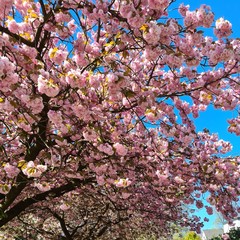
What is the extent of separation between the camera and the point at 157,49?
16.1 ft

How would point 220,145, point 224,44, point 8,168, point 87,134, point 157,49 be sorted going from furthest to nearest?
point 220,145
point 8,168
point 87,134
point 224,44
point 157,49

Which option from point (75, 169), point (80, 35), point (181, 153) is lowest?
point (75, 169)

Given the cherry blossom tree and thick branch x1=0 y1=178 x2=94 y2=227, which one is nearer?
the cherry blossom tree

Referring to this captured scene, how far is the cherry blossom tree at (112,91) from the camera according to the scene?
502cm

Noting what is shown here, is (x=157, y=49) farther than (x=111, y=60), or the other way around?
(x=111, y=60)

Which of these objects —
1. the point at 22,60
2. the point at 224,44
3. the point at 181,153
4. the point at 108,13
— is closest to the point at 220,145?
the point at 181,153

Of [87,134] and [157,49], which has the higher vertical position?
[157,49]

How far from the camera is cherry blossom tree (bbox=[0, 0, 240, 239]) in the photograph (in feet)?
16.5

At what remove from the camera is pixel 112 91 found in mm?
4895

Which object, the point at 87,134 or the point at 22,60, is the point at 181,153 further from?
the point at 22,60

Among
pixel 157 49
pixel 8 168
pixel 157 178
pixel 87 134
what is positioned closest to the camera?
pixel 157 49

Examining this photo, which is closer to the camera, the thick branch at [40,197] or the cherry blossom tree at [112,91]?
the cherry blossom tree at [112,91]

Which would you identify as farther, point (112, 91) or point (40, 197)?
point (40, 197)

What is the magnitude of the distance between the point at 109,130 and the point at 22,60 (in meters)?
2.61
